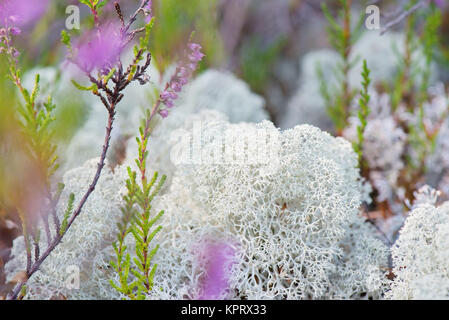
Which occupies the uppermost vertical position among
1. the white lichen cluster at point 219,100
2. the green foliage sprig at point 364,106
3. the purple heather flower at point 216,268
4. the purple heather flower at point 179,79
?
the white lichen cluster at point 219,100

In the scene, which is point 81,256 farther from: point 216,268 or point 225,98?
point 225,98

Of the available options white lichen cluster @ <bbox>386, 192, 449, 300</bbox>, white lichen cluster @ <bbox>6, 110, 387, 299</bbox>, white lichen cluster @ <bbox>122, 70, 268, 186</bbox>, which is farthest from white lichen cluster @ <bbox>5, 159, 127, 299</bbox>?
white lichen cluster @ <bbox>386, 192, 449, 300</bbox>

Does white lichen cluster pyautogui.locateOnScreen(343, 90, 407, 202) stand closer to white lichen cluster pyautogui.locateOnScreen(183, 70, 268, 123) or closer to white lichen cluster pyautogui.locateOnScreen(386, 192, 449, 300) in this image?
white lichen cluster pyautogui.locateOnScreen(183, 70, 268, 123)

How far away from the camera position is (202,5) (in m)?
2.12

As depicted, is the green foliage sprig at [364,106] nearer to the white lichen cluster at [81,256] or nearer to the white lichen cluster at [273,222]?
the white lichen cluster at [273,222]

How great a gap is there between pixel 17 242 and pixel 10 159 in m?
0.25

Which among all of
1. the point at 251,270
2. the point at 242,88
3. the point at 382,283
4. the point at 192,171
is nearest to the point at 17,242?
the point at 192,171

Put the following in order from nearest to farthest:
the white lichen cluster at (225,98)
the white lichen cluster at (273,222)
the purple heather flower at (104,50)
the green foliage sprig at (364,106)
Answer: the purple heather flower at (104,50)
the white lichen cluster at (273,222)
the green foliage sprig at (364,106)
the white lichen cluster at (225,98)

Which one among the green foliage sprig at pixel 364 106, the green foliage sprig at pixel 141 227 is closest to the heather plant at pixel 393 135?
the green foliage sprig at pixel 364 106

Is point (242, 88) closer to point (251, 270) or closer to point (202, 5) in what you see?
point (202, 5)

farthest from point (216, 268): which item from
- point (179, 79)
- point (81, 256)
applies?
point (179, 79)

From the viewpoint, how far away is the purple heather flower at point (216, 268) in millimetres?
1102

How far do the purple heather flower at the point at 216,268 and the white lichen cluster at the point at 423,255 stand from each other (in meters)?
0.40

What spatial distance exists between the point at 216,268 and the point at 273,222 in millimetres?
188
